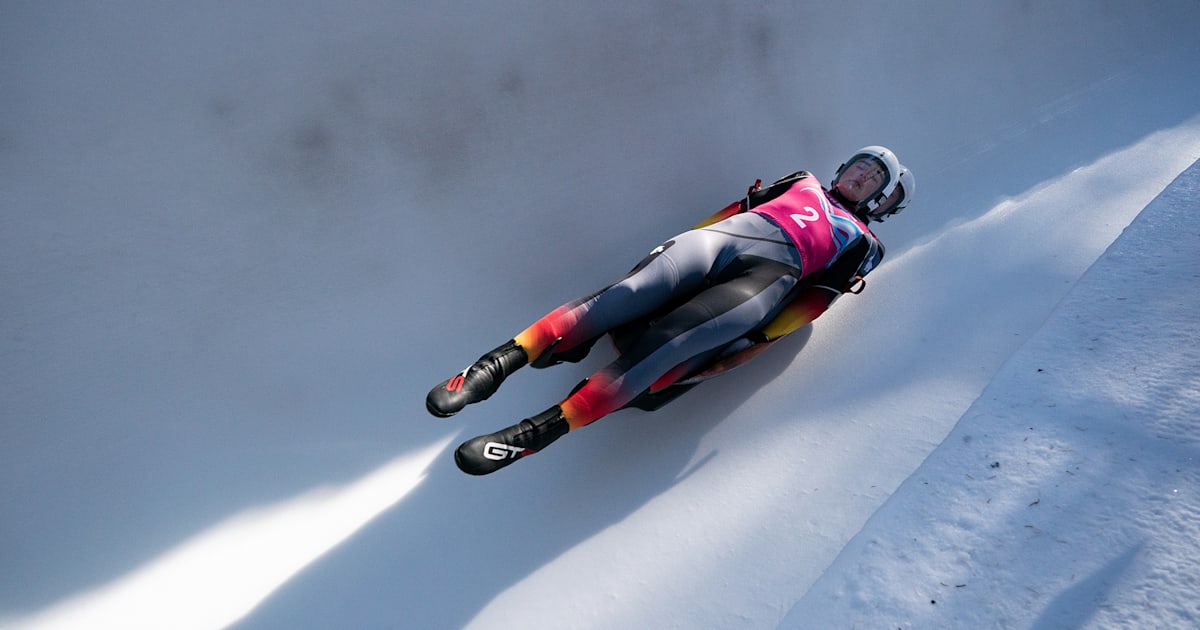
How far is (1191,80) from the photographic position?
4699mm

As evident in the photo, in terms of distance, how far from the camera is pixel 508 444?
2.03 m

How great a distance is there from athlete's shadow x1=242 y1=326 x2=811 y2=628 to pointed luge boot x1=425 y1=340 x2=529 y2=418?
1.60 ft

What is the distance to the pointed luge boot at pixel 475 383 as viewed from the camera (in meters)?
1.94

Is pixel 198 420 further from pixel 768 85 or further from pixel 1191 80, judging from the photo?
pixel 1191 80

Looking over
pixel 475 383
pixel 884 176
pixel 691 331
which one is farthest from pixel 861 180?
pixel 475 383

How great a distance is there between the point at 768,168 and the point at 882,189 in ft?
1.91

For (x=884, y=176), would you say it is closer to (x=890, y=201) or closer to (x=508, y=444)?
(x=890, y=201)

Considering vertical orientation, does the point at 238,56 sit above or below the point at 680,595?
above

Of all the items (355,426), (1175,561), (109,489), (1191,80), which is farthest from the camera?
(1191,80)

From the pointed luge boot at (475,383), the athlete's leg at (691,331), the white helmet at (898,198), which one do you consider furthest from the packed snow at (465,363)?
the pointed luge boot at (475,383)

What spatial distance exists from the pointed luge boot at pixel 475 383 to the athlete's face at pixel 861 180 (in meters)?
1.86

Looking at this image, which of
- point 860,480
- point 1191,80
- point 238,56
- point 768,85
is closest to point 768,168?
point 768,85

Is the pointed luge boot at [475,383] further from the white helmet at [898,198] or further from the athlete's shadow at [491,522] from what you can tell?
the white helmet at [898,198]

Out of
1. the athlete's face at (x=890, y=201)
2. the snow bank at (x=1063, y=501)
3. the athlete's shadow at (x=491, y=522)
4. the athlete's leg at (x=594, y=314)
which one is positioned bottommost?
the snow bank at (x=1063, y=501)
